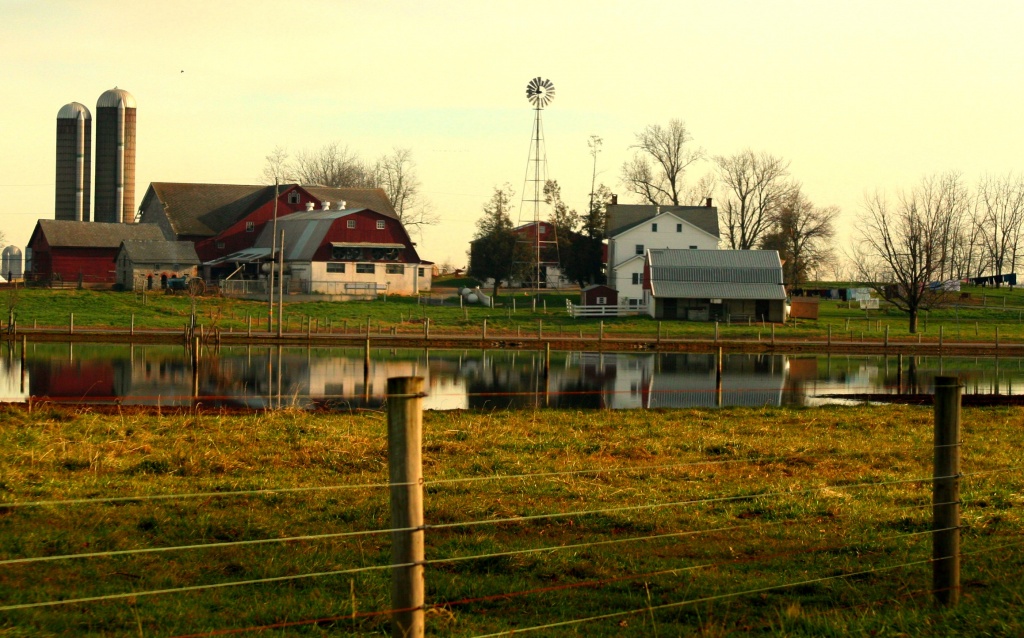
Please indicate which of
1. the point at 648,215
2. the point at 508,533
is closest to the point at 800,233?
the point at 648,215

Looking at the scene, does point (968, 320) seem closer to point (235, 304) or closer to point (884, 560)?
point (235, 304)

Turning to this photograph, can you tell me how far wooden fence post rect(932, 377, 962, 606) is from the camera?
714 centimetres

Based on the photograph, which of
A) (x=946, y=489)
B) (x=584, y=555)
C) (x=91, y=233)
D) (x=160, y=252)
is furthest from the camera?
(x=91, y=233)

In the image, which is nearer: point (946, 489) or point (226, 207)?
point (946, 489)

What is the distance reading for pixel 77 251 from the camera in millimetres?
94000

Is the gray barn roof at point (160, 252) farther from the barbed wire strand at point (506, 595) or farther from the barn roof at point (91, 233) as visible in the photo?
the barbed wire strand at point (506, 595)

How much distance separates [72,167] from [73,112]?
649 cm

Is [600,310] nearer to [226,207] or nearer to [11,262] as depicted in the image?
[226,207]

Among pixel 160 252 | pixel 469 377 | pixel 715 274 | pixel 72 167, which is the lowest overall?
pixel 469 377

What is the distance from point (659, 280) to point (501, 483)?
68102 mm

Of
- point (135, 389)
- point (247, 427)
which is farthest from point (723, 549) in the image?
point (135, 389)

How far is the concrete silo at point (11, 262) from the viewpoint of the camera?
116 m

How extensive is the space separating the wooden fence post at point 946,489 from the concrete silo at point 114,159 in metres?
123

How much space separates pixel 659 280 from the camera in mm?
80375
